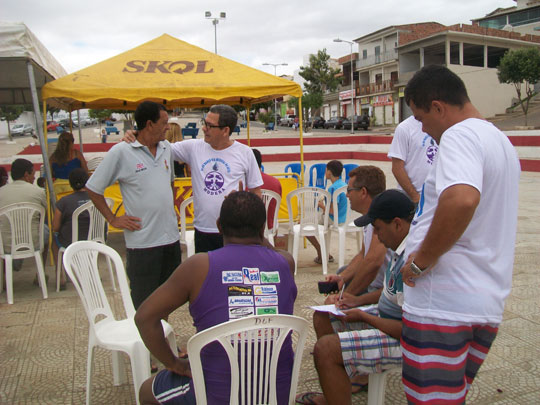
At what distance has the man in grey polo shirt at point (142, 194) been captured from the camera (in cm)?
304

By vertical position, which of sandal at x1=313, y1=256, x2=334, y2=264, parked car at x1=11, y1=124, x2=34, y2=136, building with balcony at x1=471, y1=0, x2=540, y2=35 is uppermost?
building with balcony at x1=471, y1=0, x2=540, y2=35

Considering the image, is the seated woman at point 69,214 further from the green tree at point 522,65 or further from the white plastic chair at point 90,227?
the green tree at point 522,65

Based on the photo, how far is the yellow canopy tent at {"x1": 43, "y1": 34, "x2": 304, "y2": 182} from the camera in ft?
17.8

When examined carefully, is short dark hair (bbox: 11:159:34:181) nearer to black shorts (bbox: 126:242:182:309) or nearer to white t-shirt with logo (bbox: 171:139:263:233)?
white t-shirt with logo (bbox: 171:139:263:233)

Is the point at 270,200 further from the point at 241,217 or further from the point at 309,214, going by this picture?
the point at 241,217

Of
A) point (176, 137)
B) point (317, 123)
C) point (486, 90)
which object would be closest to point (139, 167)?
point (176, 137)

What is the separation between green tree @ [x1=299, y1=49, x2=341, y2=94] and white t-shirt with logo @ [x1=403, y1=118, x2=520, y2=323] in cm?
5921

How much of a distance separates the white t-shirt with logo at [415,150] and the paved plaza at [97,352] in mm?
1353

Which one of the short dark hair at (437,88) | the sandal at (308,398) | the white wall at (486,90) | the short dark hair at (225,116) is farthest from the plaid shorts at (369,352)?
the white wall at (486,90)

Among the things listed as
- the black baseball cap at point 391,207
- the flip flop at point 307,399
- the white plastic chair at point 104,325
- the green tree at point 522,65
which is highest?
the green tree at point 522,65

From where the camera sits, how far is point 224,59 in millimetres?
6582

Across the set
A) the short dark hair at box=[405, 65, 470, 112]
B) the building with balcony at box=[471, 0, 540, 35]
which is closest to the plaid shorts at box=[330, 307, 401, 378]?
the short dark hair at box=[405, 65, 470, 112]

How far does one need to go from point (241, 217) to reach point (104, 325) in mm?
1370

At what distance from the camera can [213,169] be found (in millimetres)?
3436
